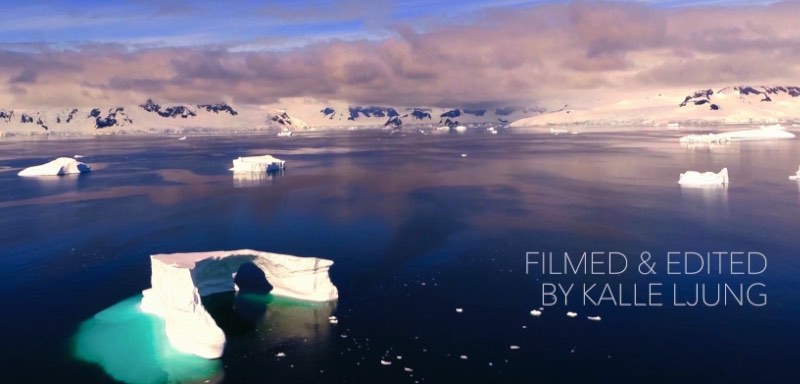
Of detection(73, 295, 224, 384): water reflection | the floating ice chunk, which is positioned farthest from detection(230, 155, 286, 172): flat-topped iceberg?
detection(73, 295, 224, 384): water reflection

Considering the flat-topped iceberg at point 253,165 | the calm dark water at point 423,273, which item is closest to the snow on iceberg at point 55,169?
the calm dark water at point 423,273

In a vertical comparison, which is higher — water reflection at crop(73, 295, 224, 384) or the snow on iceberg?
the snow on iceberg

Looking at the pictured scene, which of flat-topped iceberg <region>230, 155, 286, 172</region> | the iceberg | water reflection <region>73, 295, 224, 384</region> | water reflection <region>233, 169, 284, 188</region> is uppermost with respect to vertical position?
flat-topped iceberg <region>230, 155, 286, 172</region>

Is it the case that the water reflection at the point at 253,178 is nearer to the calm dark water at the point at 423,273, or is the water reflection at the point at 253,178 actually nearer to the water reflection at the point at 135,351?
the calm dark water at the point at 423,273

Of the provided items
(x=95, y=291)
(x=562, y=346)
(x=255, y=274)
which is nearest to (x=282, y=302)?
(x=255, y=274)

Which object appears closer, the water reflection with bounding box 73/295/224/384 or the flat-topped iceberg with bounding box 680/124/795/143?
the water reflection with bounding box 73/295/224/384

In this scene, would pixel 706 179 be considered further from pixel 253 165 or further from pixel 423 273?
pixel 253 165

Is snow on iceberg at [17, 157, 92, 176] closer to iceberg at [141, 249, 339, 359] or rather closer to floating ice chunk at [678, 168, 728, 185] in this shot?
iceberg at [141, 249, 339, 359]
